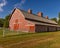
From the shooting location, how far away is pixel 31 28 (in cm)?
3706

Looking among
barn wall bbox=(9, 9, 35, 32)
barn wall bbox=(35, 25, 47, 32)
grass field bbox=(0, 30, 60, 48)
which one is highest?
barn wall bbox=(9, 9, 35, 32)

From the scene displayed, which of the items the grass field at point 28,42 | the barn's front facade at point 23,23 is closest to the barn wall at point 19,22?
the barn's front facade at point 23,23

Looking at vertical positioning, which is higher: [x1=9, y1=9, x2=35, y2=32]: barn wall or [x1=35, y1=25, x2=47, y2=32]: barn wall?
[x1=9, y1=9, x2=35, y2=32]: barn wall

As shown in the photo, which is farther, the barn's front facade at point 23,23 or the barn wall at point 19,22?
the barn wall at point 19,22

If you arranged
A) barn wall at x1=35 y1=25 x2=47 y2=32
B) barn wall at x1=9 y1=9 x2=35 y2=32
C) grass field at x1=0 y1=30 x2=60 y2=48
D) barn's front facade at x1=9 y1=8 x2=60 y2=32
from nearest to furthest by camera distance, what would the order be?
grass field at x1=0 y1=30 x2=60 y2=48
barn's front facade at x1=9 y1=8 x2=60 y2=32
barn wall at x1=35 y1=25 x2=47 y2=32
barn wall at x1=9 y1=9 x2=35 y2=32

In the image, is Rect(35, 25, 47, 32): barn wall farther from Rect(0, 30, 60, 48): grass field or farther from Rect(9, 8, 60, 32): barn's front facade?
Rect(0, 30, 60, 48): grass field

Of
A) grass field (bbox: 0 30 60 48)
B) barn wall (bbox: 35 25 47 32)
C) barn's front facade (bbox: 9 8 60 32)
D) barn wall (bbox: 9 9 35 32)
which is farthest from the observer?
barn wall (bbox: 9 9 35 32)

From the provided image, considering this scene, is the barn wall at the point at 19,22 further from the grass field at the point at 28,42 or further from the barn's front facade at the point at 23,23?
the grass field at the point at 28,42

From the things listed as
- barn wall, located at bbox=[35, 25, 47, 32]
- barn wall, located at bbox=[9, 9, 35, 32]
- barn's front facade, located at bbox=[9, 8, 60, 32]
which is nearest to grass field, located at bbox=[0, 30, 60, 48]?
barn's front facade, located at bbox=[9, 8, 60, 32]

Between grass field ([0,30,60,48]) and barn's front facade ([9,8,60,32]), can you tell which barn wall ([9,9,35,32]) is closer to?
barn's front facade ([9,8,60,32])

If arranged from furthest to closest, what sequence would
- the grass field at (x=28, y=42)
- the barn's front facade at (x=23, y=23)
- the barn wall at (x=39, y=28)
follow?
the barn wall at (x=39, y=28)
the barn's front facade at (x=23, y=23)
the grass field at (x=28, y=42)

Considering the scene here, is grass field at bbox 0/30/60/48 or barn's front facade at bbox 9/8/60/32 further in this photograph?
barn's front facade at bbox 9/8/60/32

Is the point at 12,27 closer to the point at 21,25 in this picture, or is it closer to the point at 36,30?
the point at 21,25

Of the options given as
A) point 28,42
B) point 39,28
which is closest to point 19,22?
point 39,28
